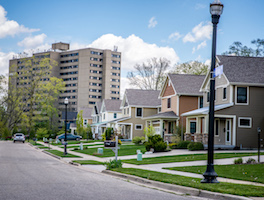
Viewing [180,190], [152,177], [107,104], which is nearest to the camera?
[180,190]

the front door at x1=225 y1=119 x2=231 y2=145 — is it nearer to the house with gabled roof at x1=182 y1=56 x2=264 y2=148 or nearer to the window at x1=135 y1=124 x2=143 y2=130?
the house with gabled roof at x1=182 y1=56 x2=264 y2=148

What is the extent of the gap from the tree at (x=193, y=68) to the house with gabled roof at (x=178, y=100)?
75.5 feet

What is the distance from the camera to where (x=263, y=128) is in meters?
33.1

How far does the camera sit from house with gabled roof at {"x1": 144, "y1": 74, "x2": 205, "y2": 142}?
141ft

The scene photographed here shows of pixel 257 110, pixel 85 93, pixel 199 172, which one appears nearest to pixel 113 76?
pixel 85 93

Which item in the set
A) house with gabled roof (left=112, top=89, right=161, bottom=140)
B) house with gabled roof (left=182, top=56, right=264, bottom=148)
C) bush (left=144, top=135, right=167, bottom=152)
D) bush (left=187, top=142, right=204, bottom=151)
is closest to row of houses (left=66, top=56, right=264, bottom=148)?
house with gabled roof (left=182, top=56, right=264, bottom=148)

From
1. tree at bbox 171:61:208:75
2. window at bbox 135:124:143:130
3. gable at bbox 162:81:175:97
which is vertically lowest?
window at bbox 135:124:143:130

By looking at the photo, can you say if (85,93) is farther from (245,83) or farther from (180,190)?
(180,190)

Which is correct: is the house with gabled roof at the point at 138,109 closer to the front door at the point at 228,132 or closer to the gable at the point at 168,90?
the gable at the point at 168,90

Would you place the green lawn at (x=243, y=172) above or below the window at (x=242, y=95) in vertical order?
below

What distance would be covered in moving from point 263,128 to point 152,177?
2140 cm

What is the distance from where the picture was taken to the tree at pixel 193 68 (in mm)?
68812

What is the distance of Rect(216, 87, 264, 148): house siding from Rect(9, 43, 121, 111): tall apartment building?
108758 mm

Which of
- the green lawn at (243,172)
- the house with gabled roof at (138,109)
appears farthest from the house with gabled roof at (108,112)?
the green lawn at (243,172)
